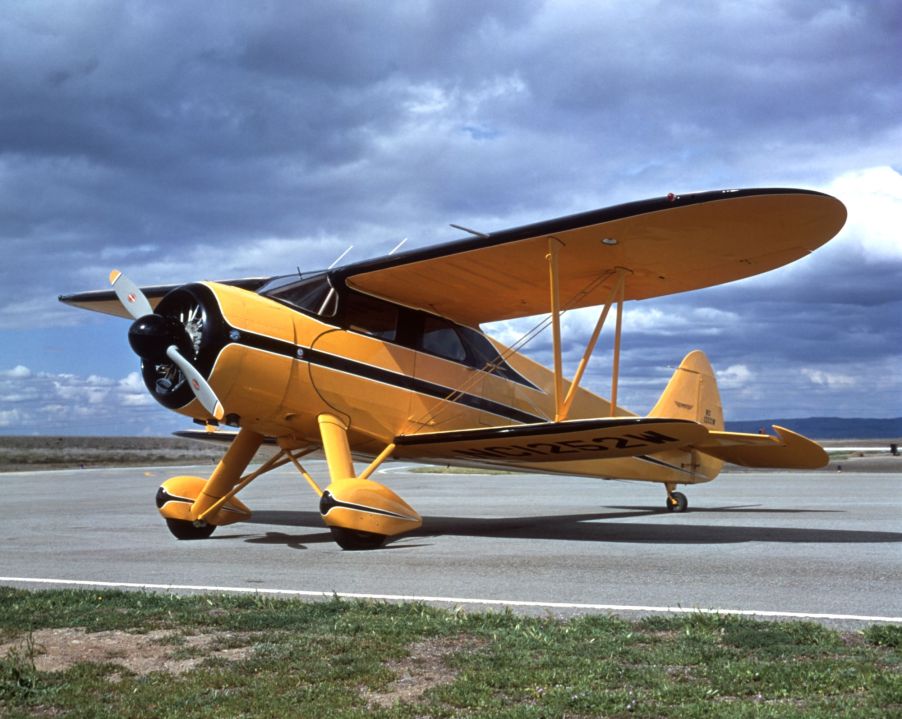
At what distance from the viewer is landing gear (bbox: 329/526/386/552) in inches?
377

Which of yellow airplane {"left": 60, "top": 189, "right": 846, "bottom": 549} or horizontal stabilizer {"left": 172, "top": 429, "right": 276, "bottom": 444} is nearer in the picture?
yellow airplane {"left": 60, "top": 189, "right": 846, "bottom": 549}

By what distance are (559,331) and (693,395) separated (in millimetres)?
5680

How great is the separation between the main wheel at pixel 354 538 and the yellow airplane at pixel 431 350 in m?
0.02

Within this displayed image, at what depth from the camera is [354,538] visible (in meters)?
9.62

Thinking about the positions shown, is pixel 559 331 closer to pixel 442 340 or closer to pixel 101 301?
pixel 442 340

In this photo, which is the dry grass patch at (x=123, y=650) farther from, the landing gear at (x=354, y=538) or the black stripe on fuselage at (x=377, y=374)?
the black stripe on fuselage at (x=377, y=374)

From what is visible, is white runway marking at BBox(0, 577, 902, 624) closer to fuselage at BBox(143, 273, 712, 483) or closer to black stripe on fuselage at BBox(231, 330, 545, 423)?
fuselage at BBox(143, 273, 712, 483)

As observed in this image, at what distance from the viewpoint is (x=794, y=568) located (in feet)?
25.5

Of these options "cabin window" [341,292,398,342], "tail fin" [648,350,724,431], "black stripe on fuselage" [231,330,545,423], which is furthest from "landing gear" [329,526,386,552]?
"tail fin" [648,350,724,431]

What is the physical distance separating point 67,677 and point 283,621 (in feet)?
4.75

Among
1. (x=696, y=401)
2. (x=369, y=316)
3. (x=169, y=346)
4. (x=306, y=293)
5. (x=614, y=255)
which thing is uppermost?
(x=614, y=255)

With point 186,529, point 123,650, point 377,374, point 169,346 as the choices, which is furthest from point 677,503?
point 123,650

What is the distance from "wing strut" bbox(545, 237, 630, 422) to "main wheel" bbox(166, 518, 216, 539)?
4.98m

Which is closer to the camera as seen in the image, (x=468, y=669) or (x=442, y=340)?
(x=468, y=669)
